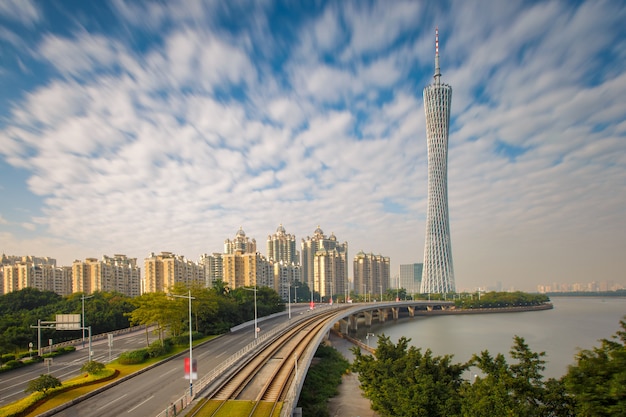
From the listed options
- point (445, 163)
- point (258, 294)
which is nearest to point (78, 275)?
point (258, 294)

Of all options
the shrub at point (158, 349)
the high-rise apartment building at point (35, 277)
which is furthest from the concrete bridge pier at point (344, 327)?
the high-rise apartment building at point (35, 277)

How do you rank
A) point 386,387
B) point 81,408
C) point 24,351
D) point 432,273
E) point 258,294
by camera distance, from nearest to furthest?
point 81,408 < point 386,387 < point 24,351 < point 258,294 < point 432,273

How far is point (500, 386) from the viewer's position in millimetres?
16484

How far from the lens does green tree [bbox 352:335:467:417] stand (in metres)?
20.3

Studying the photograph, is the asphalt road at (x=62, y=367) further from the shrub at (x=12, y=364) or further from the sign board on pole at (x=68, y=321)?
the sign board on pole at (x=68, y=321)

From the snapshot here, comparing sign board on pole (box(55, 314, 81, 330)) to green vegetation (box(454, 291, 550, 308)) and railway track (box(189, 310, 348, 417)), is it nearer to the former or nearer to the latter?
railway track (box(189, 310, 348, 417))

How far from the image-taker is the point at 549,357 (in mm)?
47625

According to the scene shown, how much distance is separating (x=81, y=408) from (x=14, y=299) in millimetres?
55698

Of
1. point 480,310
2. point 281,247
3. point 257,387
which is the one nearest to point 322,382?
point 257,387

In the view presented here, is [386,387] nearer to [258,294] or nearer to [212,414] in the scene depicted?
[212,414]

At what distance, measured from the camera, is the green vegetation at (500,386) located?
35.4 feet

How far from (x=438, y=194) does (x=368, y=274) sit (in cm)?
4360

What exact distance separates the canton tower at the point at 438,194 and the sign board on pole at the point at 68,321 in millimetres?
114217

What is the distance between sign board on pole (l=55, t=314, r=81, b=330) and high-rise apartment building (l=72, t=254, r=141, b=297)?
71.0 metres
